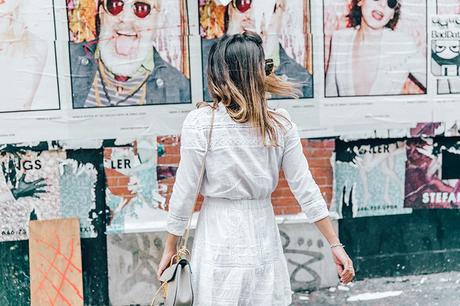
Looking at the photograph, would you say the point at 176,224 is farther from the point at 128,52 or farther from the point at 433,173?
the point at 433,173

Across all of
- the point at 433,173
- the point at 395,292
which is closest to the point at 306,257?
the point at 395,292

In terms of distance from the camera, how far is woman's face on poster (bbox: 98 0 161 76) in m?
4.78

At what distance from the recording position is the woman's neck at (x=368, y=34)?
16.9 ft

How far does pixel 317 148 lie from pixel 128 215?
4.60ft

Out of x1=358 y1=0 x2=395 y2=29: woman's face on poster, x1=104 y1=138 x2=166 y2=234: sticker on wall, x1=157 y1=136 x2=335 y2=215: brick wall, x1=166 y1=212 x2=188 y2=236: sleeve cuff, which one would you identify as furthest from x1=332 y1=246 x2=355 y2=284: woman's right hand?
x1=358 y1=0 x2=395 y2=29: woman's face on poster

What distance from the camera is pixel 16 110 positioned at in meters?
4.74

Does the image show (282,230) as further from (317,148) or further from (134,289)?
(134,289)

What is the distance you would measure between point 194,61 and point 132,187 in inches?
37.4

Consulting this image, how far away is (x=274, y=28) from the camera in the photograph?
4.99 meters

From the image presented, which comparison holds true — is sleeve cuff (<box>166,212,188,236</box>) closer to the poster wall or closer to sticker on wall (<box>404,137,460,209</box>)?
the poster wall

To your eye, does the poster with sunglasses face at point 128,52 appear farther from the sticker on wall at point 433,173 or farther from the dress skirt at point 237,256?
the dress skirt at point 237,256

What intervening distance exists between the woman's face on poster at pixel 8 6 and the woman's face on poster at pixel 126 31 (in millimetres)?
537

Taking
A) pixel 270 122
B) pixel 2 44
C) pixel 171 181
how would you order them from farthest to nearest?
1. pixel 171 181
2. pixel 2 44
3. pixel 270 122

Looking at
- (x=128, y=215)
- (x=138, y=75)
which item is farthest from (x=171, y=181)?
(x=138, y=75)
